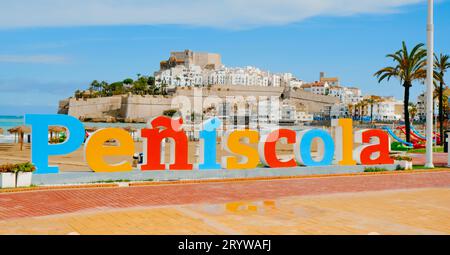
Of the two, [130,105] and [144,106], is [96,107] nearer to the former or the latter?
[130,105]

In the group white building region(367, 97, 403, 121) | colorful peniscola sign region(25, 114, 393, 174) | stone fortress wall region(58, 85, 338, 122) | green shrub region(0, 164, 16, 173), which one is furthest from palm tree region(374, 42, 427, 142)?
white building region(367, 97, 403, 121)

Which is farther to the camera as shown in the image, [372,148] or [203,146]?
[372,148]

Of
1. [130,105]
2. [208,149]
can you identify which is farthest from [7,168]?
[130,105]

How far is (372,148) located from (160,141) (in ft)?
32.4

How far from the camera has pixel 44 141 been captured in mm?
15664

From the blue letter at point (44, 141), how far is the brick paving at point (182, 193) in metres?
1.73

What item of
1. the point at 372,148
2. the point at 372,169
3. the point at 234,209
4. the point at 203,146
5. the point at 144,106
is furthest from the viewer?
the point at 144,106

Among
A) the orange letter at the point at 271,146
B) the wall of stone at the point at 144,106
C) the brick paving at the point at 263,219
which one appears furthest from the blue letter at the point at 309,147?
the wall of stone at the point at 144,106

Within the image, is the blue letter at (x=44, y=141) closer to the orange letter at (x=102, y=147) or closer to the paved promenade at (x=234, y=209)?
the orange letter at (x=102, y=147)

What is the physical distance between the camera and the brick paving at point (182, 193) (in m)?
11.8

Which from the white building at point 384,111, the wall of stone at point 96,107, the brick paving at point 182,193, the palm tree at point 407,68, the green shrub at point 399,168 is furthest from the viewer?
the white building at point 384,111

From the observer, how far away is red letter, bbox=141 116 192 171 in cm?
1733
